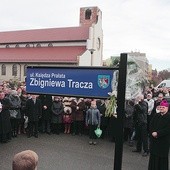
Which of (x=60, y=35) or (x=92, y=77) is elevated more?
(x=60, y=35)

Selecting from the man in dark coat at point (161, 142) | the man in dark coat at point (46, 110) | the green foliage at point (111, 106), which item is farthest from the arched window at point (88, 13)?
the green foliage at point (111, 106)

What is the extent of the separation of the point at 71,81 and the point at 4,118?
7404 mm

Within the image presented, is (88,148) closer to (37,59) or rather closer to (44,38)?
(37,59)

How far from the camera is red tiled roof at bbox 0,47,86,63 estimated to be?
135ft

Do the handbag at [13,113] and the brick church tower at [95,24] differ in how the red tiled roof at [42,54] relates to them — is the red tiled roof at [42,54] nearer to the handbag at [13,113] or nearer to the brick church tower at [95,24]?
the brick church tower at [95,24]

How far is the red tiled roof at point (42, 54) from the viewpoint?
41.2 metres

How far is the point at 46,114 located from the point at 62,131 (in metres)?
1.30

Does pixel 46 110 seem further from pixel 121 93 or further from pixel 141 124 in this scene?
pixel 121 93

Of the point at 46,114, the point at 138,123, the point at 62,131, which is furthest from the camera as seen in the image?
the point at 62,131

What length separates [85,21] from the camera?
4709 cm

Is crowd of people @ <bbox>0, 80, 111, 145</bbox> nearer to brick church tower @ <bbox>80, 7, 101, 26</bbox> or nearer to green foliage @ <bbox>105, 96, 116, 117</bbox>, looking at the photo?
green foliage @ <bbox>105, 96, 116, 117</bbox>

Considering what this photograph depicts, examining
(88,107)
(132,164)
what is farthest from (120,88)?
(88,107)

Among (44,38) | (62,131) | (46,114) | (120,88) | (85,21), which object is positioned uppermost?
(85,21)

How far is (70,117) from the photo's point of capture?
12.4m
